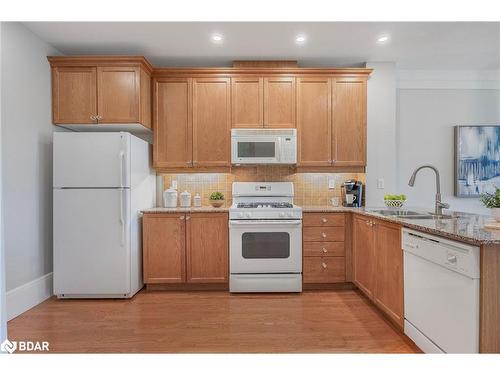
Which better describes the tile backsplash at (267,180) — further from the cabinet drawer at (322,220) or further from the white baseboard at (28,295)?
the white baseboard at (28,295)

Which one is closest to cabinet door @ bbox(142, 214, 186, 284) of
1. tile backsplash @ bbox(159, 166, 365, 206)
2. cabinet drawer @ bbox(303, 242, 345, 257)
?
tile backsplash @ bbox(159, 166, 365, 206)

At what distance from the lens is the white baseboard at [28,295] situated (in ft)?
8.02

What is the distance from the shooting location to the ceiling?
2711 millimetres

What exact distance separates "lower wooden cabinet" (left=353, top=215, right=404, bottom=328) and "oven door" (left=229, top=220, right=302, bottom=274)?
61cm

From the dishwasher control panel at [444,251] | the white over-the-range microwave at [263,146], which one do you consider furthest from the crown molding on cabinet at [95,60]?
the dishwasher control panel at [444,251]

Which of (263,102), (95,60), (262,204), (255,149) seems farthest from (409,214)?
(95,60)

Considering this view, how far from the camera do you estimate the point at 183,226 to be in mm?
3088

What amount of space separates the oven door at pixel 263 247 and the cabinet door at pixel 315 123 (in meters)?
0.85

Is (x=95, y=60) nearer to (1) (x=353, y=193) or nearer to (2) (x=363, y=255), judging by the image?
(1) (x=353, y=193)

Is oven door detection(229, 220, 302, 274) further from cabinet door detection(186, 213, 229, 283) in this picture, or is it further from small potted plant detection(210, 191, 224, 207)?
small potted plant detection(210, 191, 224, 207)

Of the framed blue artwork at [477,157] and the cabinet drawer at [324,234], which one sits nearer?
the cabinet drawer at [324,234]

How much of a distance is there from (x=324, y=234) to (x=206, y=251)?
50.7 inches
